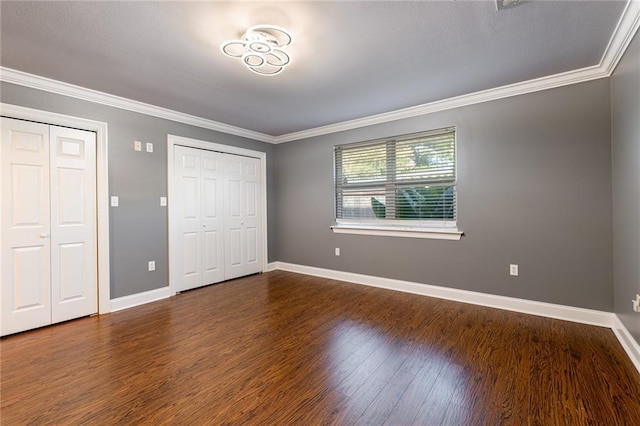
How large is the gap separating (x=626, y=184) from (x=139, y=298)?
16.2 feet

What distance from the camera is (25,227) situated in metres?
2.79

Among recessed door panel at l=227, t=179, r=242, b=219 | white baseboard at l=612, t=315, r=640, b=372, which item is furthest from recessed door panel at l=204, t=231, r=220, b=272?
white baseboard at l=612, t=315, r=640, b=372

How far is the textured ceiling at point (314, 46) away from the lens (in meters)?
1.89

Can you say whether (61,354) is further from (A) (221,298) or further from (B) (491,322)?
(B) (491,322)

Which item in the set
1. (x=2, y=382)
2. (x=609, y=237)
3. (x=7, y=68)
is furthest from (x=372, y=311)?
(x=7, y=68)

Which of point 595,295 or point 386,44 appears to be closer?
point 386,44

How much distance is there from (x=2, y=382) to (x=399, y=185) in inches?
164

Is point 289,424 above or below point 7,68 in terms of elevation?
below

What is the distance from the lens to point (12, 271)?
273cm

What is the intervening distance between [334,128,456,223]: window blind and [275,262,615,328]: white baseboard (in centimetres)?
87

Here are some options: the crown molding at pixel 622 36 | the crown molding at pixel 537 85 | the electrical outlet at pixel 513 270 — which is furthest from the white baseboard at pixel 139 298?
the crown molding at pixel 622 36

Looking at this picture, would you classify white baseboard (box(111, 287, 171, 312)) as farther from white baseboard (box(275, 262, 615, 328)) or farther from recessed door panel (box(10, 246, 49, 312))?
white baseboard (box(275, 262, 615, 328))

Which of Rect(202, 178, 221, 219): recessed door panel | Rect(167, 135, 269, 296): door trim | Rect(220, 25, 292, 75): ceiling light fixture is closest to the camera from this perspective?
Rect(220, 25, 292, 75): ceiling light fixture

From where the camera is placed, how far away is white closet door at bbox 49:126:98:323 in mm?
2965
